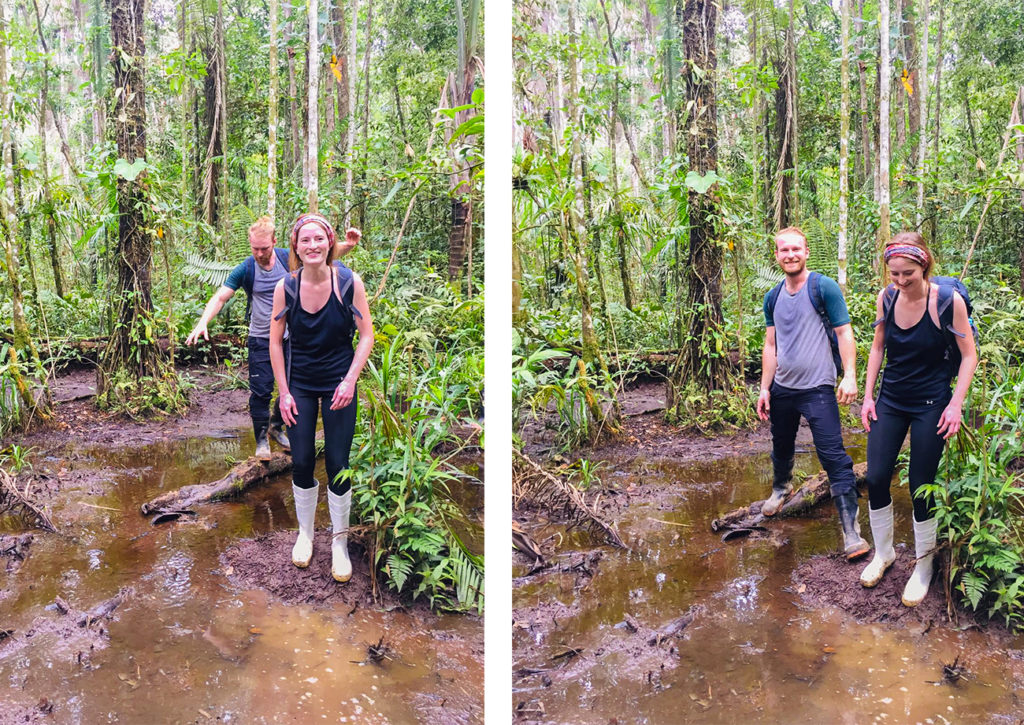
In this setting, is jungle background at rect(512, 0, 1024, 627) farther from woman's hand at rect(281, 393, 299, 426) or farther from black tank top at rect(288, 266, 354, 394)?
woman's hand at rect(281, 393, 299, 426)

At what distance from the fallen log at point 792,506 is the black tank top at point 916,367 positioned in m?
0.31

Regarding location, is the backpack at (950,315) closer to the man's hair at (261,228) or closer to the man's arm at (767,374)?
the man's arm at (767,374)

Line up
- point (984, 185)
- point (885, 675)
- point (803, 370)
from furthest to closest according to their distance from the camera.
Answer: point (803, 370)
point (984, 185)
point (885, 675)

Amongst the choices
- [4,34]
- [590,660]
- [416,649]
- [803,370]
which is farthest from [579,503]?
[4,34]

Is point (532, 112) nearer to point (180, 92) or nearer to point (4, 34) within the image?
point (180, 92)

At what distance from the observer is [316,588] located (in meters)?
2.41

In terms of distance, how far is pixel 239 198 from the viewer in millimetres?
2504

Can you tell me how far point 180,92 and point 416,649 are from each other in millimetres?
2080

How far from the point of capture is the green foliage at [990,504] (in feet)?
7.38

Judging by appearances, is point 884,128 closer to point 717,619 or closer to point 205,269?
point 717,619

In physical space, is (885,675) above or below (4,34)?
below

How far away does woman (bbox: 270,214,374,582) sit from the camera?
245 centimetres

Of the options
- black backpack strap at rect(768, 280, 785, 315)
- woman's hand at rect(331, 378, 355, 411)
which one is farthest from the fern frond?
black backpack strap at rect(768, 280, 785, 315)

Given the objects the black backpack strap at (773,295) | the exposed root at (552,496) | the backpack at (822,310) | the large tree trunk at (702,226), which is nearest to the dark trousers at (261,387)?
the exposed root at (552,496)
